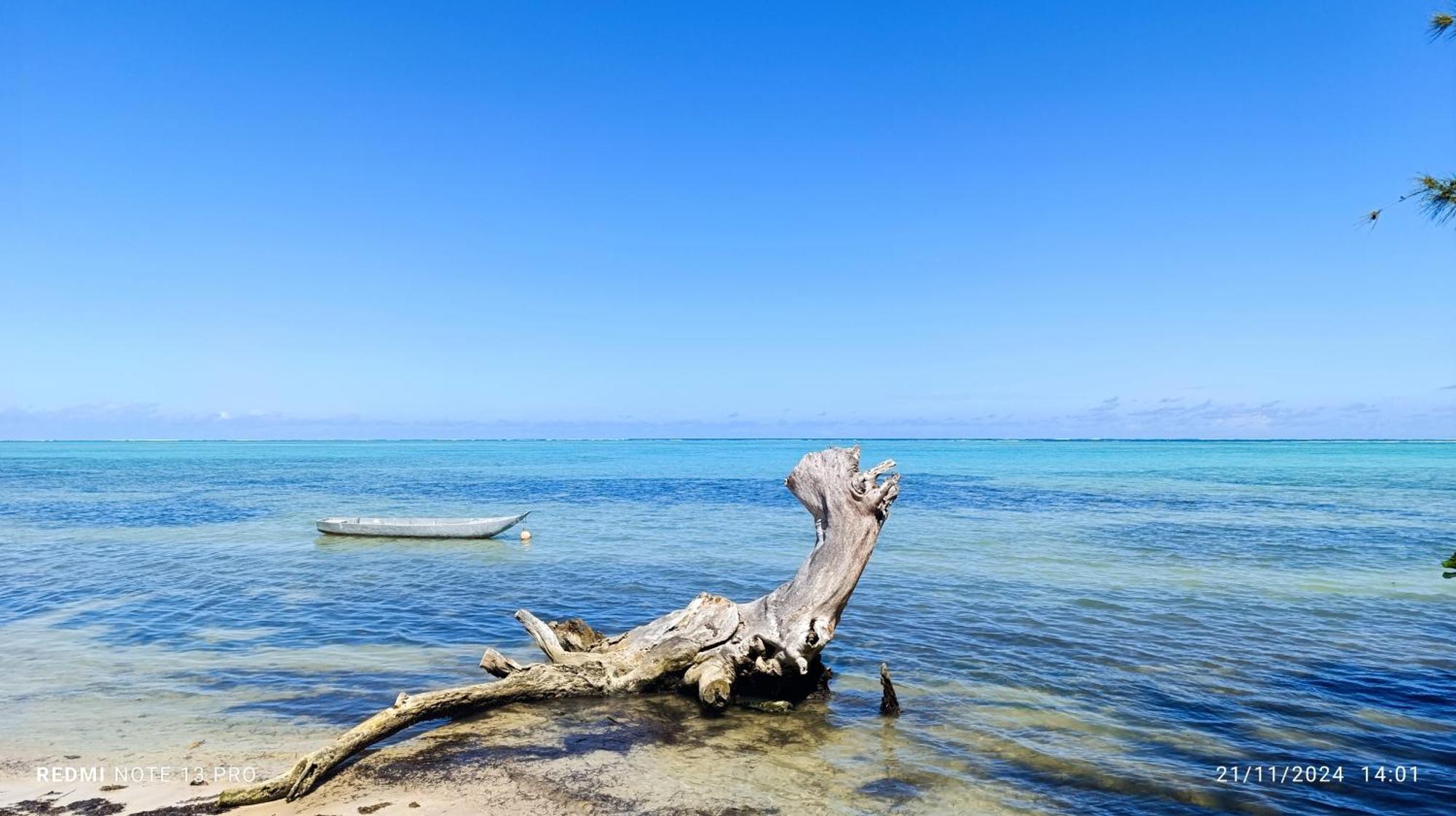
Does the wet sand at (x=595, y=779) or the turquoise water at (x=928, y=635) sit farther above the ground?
the wet sand at (x=595, y=779)

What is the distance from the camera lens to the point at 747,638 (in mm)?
9812

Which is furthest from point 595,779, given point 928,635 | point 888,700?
point 928,635

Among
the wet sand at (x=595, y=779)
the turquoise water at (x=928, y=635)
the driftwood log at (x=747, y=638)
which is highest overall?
the driftwood log at (x=747, y=638)

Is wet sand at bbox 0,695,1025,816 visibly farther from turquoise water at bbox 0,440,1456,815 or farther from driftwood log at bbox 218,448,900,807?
driftwood log at bbox 218,448,900,807

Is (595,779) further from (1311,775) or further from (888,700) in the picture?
(1311,775)

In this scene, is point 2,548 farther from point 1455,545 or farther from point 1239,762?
point 1455,545

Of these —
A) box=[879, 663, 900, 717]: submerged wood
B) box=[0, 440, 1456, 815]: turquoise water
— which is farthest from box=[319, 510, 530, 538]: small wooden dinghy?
box=[879, 663, 900, 717]: submerged wood

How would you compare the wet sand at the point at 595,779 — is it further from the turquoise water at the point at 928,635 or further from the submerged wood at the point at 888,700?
the submerged wood at the point at 888,700

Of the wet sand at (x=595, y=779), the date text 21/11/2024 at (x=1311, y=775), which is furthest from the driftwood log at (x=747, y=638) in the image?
the date text 21/11/2024 at (x=1311, y=775)

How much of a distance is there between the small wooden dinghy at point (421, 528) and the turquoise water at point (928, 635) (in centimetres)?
76

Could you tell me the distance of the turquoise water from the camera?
26.7ft

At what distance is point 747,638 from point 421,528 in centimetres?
2013

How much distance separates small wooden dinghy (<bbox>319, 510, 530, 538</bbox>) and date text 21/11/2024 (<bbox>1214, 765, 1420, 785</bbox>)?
2225cm

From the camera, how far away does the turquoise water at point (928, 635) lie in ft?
26.7
